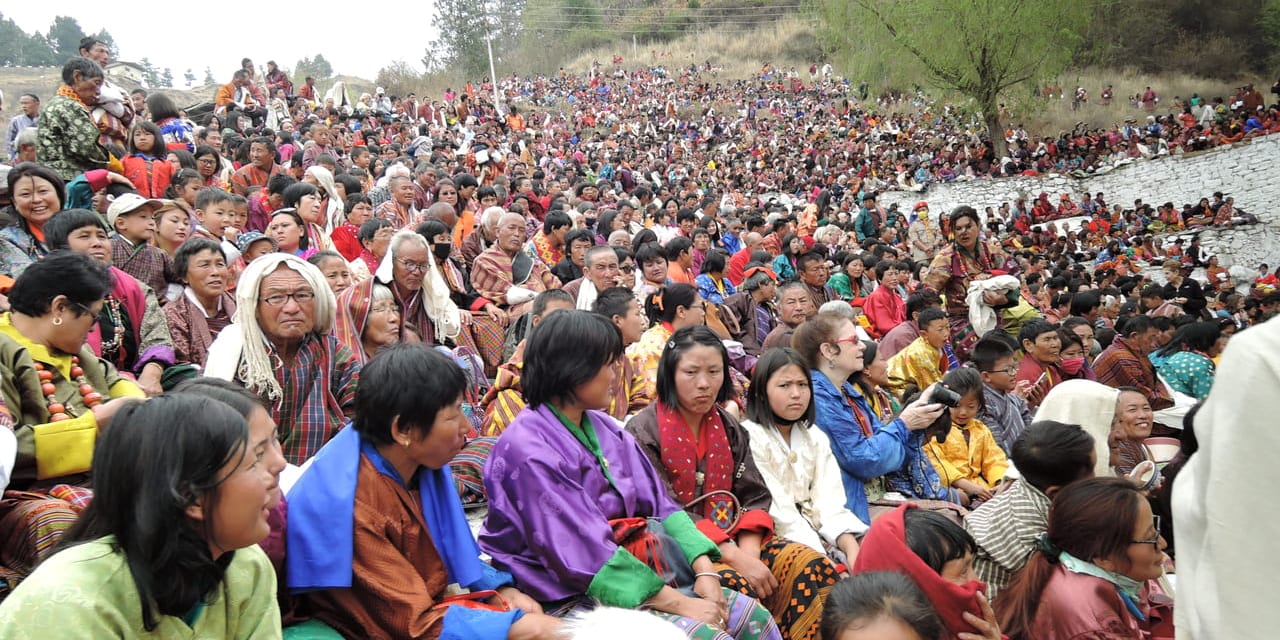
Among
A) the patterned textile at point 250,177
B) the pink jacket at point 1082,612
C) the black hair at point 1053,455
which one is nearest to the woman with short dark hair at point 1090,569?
the pink jacket at point 1082,612

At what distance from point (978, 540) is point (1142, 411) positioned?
2.15 meters

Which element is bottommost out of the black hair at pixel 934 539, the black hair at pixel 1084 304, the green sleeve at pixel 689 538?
the black hair at pixel 1084 304

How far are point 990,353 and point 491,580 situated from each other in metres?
4.22

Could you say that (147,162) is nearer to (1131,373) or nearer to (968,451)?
(968,451)

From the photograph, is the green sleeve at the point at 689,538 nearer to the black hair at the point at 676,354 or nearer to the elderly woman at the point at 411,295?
the black hair at the point at 676,354

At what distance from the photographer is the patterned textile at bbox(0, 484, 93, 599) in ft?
7.41

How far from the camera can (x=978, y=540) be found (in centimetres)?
329

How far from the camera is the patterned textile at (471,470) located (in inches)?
133

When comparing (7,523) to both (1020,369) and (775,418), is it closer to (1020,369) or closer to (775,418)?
(775,418)

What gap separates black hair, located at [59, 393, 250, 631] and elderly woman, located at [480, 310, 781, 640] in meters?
1.02

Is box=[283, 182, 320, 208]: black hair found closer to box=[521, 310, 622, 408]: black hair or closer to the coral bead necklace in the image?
the coral bead necklace

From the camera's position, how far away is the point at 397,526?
2201 mm

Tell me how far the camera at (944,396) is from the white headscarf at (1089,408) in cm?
136

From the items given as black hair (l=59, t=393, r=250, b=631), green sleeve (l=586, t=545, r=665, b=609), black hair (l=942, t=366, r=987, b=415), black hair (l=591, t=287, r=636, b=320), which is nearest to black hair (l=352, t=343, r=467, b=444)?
black hair (l=59, t=393, r=250, b=631)
